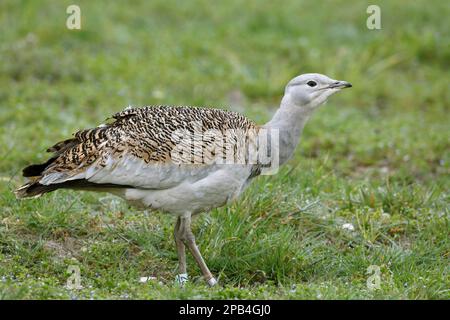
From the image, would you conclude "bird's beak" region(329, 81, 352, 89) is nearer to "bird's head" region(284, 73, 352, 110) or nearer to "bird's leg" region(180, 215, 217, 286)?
"bird's head" region(284, 73, 352, 110)

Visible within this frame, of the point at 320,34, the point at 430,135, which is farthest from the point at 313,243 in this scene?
the point at 320,34

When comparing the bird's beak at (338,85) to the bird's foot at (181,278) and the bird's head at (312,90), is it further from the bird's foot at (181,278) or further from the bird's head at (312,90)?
the bird's foot at (181,278)

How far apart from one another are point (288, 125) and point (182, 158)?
2.66 ft

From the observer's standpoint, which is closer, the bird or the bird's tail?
the bird

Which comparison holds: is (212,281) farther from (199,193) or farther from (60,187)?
(60,187)

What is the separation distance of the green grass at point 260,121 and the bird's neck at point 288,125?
2.28ft

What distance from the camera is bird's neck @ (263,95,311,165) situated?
5895mm

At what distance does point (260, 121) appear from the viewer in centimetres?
920

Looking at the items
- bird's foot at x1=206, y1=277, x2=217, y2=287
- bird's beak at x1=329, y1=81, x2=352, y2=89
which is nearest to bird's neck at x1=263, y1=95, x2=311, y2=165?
bird's beak at x1=329, y1=81, x2=352, y2=89

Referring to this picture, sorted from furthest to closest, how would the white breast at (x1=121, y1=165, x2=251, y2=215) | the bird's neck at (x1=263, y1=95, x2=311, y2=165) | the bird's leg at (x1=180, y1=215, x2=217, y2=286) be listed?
1. the bird's neck at (x1=263, y1=95, x2=311, y2=165)
2. the bird's leg at (x1=180, y1=215, x2=217, y2=286)
3. the white breast at (x1=121, y1=165, x2=251, y2=215)

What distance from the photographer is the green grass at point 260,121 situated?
5.95 m

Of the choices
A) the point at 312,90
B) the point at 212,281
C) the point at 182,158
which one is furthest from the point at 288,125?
the point at 212,281
